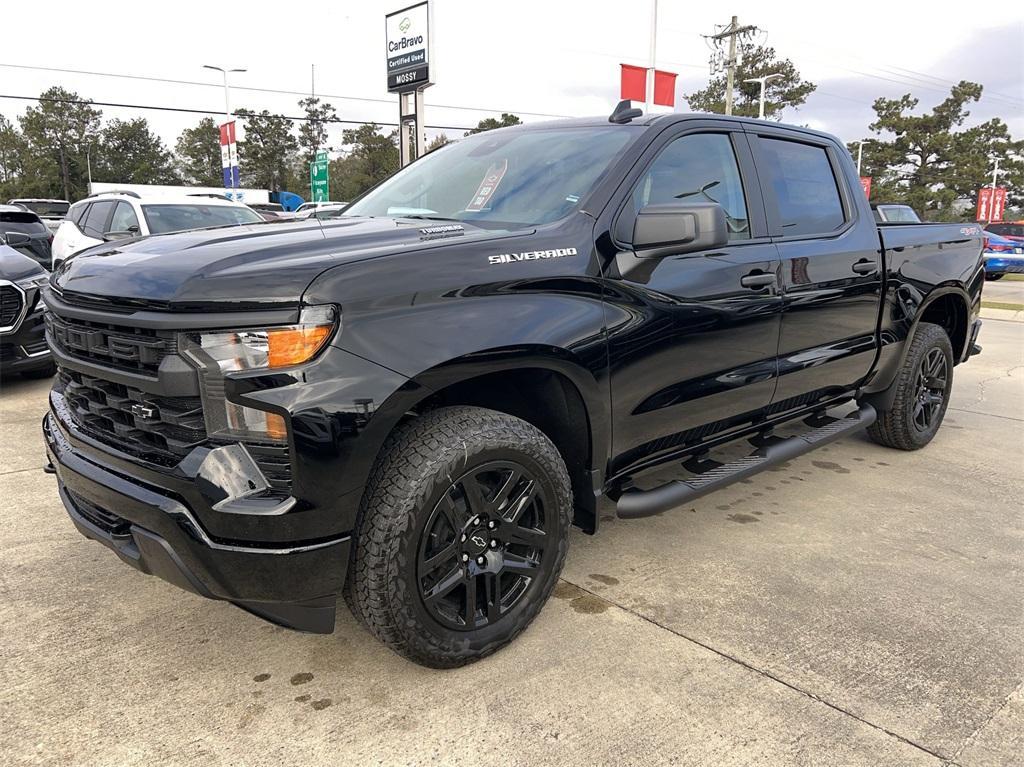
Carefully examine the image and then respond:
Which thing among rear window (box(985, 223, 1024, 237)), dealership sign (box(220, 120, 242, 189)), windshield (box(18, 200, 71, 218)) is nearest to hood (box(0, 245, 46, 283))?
dealership sign (box(220, 120, 242, 189))

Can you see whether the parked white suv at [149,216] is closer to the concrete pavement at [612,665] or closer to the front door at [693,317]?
the concrete pavement at [612,665]

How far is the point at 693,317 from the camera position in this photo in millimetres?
2971

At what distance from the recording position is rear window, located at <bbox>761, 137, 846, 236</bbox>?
362 cm

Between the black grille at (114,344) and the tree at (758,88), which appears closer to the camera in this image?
the black grille at (114,344)

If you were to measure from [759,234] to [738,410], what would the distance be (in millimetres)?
801

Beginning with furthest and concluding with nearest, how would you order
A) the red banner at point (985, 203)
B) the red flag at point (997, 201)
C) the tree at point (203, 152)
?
the tree at point (203, 152) → the red flag at point (997, 201) → the red banner at point (985, 203)

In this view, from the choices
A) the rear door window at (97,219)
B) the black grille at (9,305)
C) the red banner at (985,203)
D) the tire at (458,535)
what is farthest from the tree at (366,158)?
the tire at (458,535)

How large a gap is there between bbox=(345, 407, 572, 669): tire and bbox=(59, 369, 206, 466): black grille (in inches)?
20.7

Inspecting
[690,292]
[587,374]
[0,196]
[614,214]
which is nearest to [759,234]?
[690,292]

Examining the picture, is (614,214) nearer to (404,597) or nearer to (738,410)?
(738,410)

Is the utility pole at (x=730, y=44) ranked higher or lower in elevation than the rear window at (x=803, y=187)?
higher

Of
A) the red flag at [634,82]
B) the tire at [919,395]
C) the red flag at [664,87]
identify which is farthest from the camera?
the red flag at [664,87]

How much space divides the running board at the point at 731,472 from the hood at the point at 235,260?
1158mm

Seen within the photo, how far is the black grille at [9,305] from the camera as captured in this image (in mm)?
6047
